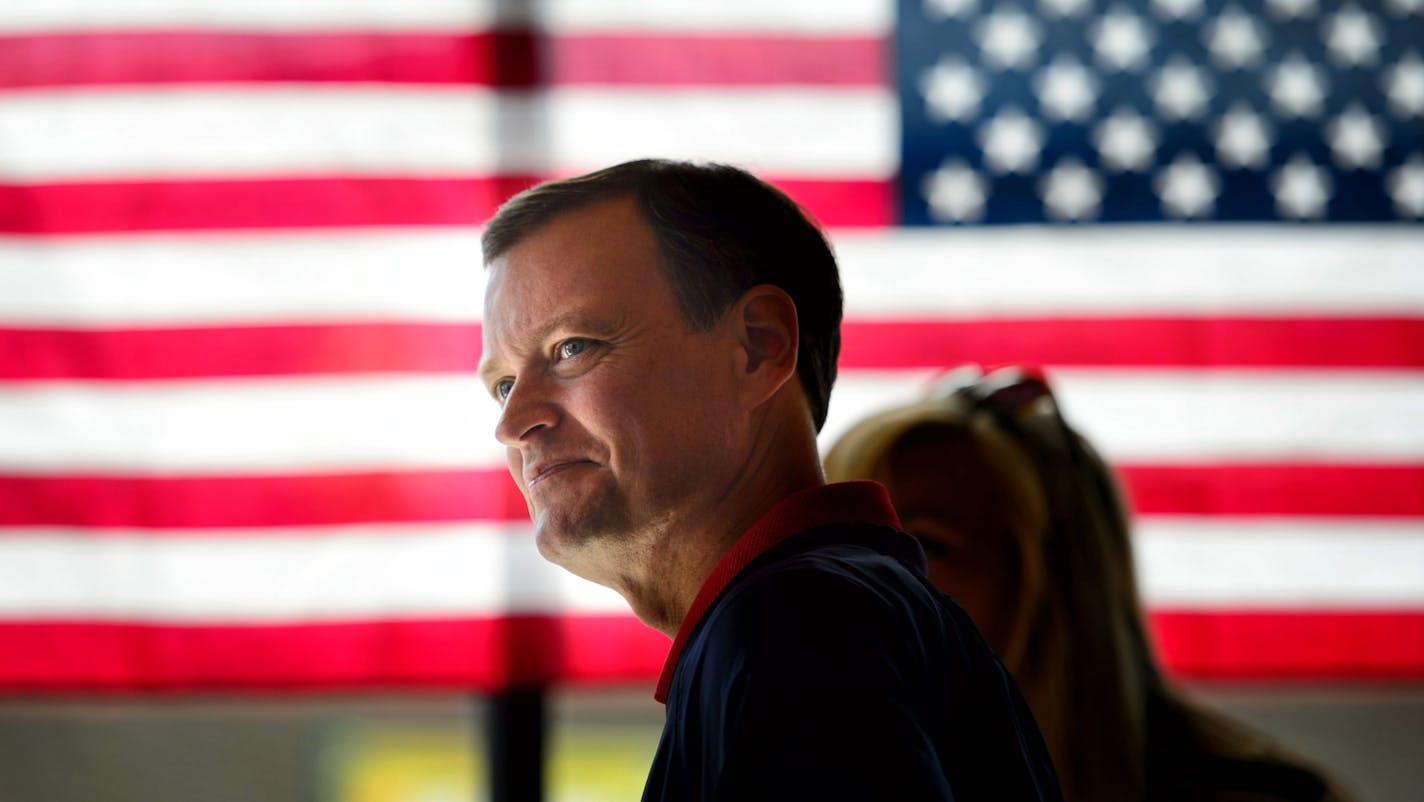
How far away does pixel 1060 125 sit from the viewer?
2.24 meters

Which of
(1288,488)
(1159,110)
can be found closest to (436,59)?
(1159,110)

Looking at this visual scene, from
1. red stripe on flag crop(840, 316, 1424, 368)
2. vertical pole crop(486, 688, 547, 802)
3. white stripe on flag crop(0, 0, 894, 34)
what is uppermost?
white stripe on flag crop(0, 0, 894, 34)

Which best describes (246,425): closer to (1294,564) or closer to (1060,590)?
(1060,590)

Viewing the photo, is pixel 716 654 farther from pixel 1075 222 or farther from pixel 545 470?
pixel 1075 222

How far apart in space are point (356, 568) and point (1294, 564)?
1.59 m

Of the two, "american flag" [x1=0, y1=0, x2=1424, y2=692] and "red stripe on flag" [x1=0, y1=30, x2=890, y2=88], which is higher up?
"red stripe on flag" [x1=0, y1=30, x2=890, y2=88]

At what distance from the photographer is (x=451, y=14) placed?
2312 millimetres

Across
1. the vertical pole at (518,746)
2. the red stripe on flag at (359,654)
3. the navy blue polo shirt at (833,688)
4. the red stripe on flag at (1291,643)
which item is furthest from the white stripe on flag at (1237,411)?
the navy blue polo shirt at (833,688)

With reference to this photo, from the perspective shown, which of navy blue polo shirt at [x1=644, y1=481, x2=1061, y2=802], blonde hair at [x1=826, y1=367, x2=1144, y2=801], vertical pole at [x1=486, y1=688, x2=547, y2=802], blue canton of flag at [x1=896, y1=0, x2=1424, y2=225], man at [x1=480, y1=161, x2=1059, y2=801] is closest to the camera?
Result: navy blue polo shirt at [x1=644, y1=481, x2=1061, y2=802]

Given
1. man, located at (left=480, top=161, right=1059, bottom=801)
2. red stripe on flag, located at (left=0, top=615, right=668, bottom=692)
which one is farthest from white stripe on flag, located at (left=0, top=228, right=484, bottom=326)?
man, located at (left=480, top=161, right=1059, bottom=801)

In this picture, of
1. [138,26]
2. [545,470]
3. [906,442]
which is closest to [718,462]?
[545,470]

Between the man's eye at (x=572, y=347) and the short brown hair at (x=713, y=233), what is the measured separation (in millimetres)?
46

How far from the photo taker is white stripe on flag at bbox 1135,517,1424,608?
223 centimetres

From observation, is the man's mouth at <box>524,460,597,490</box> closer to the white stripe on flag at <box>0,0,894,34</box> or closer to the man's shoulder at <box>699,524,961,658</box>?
the man's shoulder at <box>699,524,961,658</box>
